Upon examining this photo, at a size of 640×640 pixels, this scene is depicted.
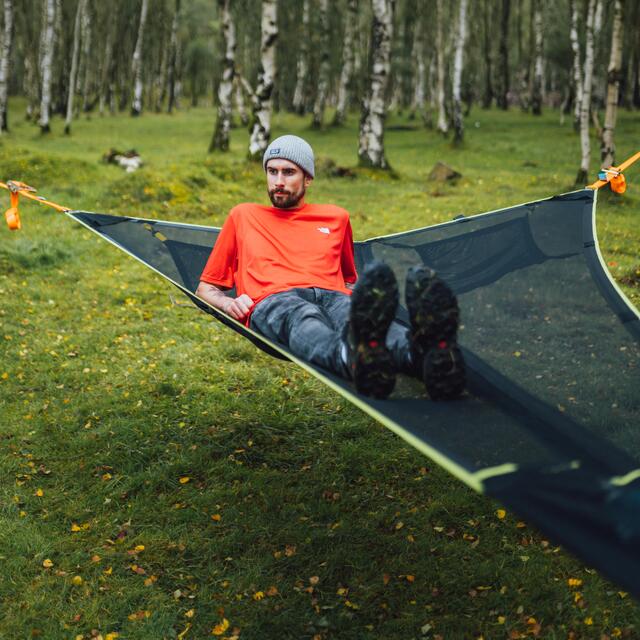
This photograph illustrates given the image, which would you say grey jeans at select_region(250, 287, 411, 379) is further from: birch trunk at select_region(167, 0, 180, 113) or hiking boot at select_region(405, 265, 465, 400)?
birch trunk at select_region(167, 0, 180, 113)

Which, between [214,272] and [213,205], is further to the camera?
[213,205]

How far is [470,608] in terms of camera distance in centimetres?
278

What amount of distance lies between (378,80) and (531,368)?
8.92 metres

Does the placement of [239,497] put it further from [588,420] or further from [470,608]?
[588,420]

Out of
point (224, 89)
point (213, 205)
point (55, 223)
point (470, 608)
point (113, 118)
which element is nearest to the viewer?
point (470, 608)

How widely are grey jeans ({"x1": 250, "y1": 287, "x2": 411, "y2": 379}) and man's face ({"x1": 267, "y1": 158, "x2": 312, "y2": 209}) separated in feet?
1.62

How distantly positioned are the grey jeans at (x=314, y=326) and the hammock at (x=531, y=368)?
8cm

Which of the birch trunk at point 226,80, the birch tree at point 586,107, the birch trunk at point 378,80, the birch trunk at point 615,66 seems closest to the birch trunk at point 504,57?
the birch trunk at point 226,80

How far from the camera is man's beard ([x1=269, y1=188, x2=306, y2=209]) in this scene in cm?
346

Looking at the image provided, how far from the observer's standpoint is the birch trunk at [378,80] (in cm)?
1091

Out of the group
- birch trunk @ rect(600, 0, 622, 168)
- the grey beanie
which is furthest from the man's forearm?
birch trunk @ rect(600, 0, 622, 168)

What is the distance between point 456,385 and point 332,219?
1394 mm

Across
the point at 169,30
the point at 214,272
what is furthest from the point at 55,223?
the point at 169,30

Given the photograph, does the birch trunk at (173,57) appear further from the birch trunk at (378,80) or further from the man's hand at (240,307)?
the man's hand at (240,307)
